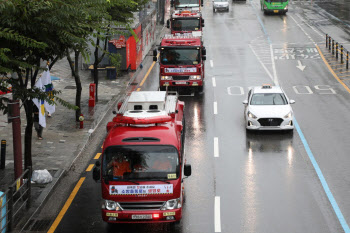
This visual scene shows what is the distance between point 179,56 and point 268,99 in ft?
25.6

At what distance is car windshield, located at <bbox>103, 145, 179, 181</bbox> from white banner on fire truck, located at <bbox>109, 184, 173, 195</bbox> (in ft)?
0.75

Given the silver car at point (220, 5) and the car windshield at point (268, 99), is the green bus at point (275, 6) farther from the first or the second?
the car windshield at point (268, 99)

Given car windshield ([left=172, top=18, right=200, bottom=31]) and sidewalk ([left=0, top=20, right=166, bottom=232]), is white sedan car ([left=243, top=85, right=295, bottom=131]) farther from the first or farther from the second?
car windshield ([left=172, top=18, right=200, bottom=31])

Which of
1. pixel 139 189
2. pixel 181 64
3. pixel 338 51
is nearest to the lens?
pixel 139 189

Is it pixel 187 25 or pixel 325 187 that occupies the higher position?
pixel 187 25

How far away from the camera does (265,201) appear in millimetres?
18703

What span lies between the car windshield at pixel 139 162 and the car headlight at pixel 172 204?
57 cm

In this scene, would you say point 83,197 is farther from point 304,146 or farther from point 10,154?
point 304,146

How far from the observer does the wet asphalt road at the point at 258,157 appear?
17359mm

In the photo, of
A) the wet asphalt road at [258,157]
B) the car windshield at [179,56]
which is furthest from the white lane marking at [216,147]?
the car windshield at [179,56]

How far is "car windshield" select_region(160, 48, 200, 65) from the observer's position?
3428 centimetres

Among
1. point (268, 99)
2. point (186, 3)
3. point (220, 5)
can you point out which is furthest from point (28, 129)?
point (220, 5)

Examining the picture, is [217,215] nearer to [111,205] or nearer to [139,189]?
[139,189]

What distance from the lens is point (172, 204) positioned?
16.0 metres
